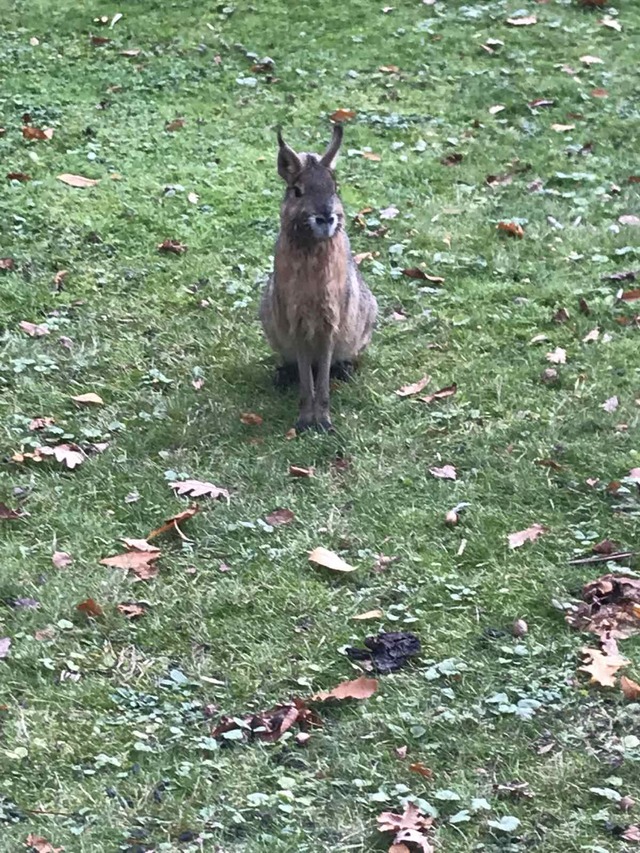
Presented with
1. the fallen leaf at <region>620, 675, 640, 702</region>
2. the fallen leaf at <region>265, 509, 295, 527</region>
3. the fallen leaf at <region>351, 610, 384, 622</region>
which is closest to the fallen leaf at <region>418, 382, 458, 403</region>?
the fallen leaf at <region>265, 509, 295, 527</region>

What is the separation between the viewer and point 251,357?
674 cm

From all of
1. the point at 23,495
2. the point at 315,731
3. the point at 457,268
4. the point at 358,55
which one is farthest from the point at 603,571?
the point at 358,55

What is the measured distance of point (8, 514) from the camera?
5.36 meters

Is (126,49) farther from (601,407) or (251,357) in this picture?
(601,407)

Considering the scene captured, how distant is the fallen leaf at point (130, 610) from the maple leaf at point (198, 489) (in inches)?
32.8

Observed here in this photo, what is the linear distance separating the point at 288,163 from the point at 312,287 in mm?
590

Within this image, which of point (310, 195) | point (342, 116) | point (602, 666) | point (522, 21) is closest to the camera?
point (602, 666)

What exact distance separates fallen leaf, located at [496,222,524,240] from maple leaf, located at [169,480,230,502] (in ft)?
11.0

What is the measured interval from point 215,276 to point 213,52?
4.30 metres

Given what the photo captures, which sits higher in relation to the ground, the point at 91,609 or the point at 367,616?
the point at 367,616

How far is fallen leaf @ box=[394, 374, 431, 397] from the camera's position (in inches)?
248

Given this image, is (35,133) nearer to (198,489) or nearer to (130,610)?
(198,489)

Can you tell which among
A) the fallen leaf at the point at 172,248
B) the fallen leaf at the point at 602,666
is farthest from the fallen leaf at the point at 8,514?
the fallen leaf at the point at 172,248

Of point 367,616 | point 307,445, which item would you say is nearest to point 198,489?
point 307,445
